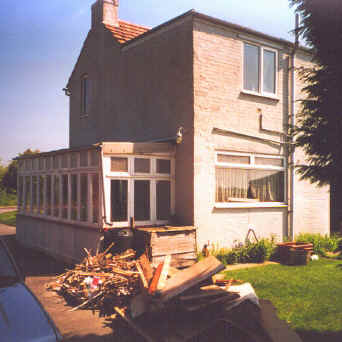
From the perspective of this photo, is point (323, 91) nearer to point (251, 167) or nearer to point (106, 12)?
point (251, 167)

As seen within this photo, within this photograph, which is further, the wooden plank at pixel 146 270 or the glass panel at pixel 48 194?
the glass panel at pixel 48 194

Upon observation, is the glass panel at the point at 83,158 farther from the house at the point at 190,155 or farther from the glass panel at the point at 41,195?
the glass panel at the point at 41,195

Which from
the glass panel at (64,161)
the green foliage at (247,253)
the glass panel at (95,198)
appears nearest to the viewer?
the glass panel at (95,198)

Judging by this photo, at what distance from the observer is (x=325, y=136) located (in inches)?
213

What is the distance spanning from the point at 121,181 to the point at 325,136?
6.00 metres

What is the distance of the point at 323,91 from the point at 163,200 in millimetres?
6398

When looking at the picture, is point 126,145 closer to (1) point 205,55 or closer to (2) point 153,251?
(2) point 153,251

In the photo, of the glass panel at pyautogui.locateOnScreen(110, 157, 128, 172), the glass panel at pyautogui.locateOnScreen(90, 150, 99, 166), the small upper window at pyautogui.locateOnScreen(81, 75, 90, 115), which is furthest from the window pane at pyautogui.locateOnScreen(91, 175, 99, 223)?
the small upper window at pyautogui.locateOnScreen(81, 75, 90, 115)

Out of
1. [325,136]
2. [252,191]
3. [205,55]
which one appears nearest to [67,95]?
[205,55]

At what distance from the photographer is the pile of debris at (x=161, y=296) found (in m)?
5.95

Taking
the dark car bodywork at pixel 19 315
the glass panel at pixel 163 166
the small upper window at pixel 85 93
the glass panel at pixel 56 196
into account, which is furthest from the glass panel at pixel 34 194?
the dark car bodywork at pixel 19 315

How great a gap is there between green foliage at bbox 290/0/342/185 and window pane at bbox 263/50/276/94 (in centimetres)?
728

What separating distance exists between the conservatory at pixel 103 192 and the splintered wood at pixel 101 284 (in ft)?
3.83

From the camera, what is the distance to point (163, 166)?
11148mm
